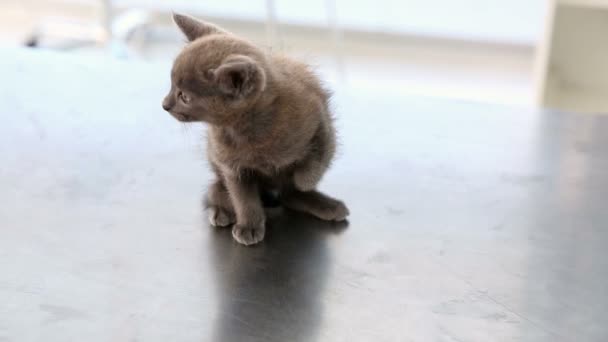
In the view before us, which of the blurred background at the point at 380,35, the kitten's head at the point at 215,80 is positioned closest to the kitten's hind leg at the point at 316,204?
the kitten's head at the point at 215,80

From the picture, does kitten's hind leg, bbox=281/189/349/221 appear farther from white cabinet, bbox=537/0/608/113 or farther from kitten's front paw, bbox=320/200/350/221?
white cabinet, bbox=537/0/608/113

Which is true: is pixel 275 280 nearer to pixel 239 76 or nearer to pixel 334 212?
pixel 334 212

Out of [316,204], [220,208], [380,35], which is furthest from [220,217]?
[380,35]

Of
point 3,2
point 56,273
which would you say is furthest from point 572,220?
point 3,2

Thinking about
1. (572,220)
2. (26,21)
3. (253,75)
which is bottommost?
(26,21)

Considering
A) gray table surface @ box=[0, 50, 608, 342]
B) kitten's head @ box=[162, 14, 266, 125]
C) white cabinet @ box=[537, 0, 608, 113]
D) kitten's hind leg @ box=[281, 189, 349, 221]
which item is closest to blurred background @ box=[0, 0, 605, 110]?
white cabinet @ box=[537, 0, 608, 113]

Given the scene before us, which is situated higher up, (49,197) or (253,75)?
(253,75)

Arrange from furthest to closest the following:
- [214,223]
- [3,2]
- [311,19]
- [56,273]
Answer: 1. [3,2]
2. [311,19]
3. [214,223]
4. [56,273]

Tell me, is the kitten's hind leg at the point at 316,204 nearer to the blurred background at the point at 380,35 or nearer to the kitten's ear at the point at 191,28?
the kitten's ear at the point at 191,28

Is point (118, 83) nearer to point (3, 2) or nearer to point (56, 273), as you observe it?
point (56, 273)
